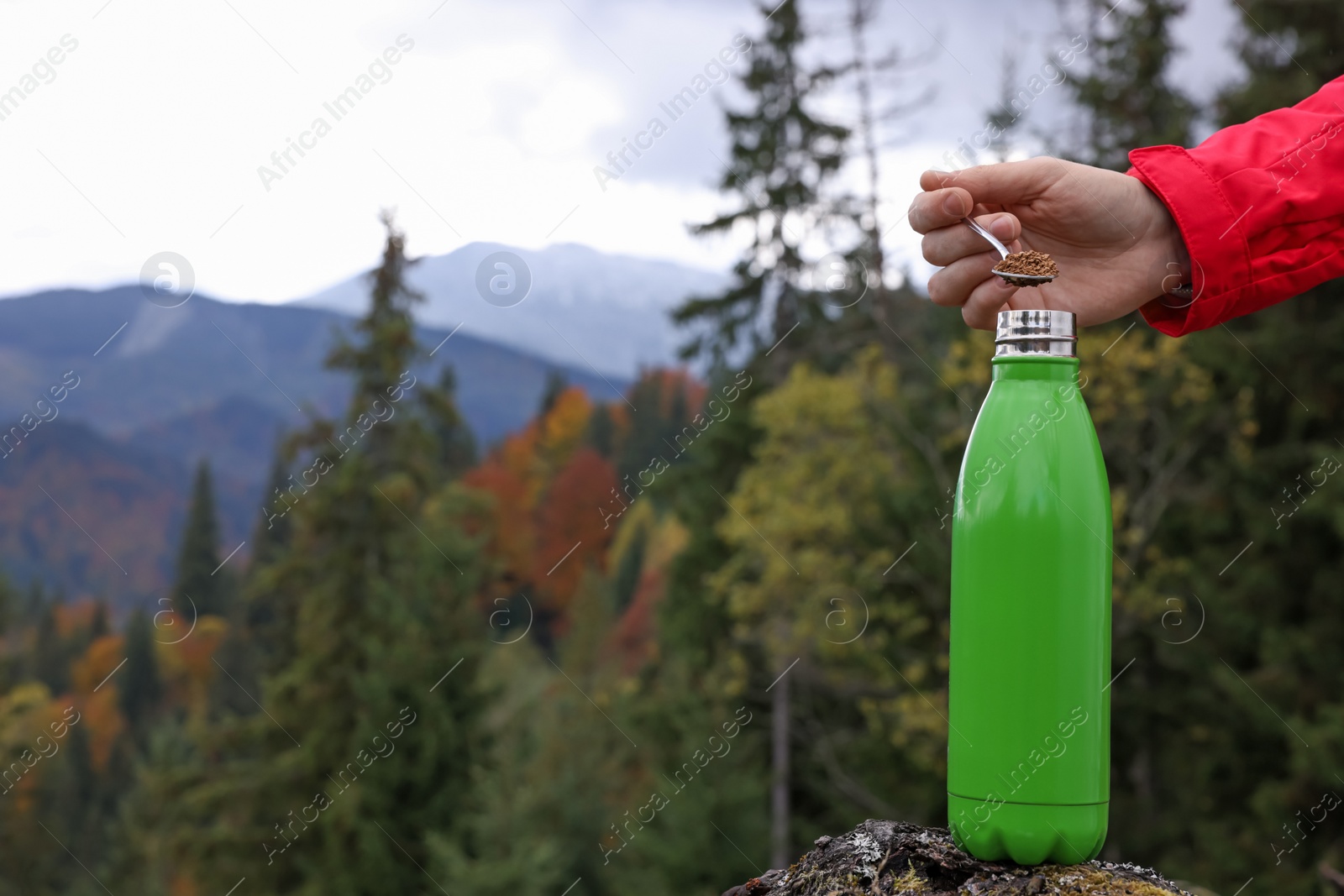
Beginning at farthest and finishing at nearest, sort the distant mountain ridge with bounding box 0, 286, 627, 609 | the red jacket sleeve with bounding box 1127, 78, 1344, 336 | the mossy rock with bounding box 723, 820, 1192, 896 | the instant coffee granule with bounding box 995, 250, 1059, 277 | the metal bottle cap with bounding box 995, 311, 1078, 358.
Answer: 1. the distant mountain ridge with bounding box 0, 286, 627, 609
2. the red jacket sleeve with bounding box 1127, 78, 1344, 336
3. the instant coffee granule with bounding box 995, 250, 1059, 277
4. the metal bottle cap with bounding box 995, 311, 1078, 358
5. the mossy rock with bounding box 723, 820, 1192, 896

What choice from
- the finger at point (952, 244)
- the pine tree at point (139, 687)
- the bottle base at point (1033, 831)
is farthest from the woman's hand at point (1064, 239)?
the pine tree at point (139, 687)

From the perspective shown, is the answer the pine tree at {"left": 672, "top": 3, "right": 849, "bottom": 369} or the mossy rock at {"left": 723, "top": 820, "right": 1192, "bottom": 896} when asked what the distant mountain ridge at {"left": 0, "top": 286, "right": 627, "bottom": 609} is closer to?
the pine tree at {"left": 672, "top": 3, "right": 849, "bottom": 369}

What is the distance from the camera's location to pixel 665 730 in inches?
789

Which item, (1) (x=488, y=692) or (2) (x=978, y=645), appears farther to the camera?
(1) (x=488, y=692)

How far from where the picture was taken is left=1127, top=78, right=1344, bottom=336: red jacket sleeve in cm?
210

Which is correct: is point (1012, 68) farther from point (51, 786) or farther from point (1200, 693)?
point (51, 786)

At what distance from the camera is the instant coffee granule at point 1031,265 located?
6.03 ft

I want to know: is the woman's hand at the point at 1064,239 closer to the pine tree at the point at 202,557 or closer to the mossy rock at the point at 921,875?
the mossy rock at the point at 921,875

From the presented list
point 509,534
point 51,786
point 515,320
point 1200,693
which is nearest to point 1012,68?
point 1200,693

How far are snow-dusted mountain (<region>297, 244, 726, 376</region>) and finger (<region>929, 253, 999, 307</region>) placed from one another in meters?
12.9

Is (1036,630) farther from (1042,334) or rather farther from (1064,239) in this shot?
(1064,239)

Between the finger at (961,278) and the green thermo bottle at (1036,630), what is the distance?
27.0 inches

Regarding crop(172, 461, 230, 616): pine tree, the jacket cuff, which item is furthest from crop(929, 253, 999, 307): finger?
crop(172, 461, 230, 616): pine tree

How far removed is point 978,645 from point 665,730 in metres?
19.1
